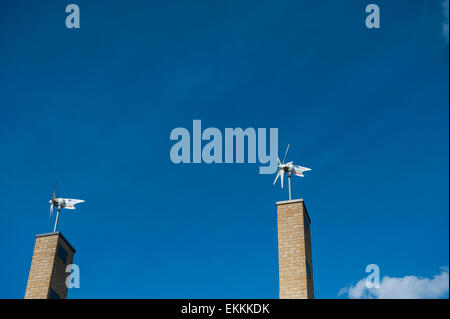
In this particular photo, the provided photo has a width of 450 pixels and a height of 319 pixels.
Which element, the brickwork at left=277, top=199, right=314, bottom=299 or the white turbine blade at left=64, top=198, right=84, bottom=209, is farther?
the white turbine blade at left=64, top=198, right=84, bottom=209

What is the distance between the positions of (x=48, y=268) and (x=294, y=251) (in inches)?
480

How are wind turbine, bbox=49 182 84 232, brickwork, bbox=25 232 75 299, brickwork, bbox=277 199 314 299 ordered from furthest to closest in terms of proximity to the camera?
wind turbine, bbox=49 182 84 232 < brickwork, bbox=25 232 75 299 < brickwork, bbox=277 199 314 299

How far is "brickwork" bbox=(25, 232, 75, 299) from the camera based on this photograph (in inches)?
998

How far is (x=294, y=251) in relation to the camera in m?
22.1

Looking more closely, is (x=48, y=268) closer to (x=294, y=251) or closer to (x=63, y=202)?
(x=63, y=202)

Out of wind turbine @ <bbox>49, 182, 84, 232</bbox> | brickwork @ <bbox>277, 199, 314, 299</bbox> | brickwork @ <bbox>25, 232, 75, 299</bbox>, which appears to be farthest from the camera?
wind turbine @ <bbox>49, 182, 84, 232</bbox>

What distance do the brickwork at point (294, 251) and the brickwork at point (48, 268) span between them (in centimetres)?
1141

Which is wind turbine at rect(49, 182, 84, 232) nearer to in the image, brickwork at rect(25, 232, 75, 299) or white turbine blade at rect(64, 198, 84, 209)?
white turbine blade at rect(64, 198, 84, 209)

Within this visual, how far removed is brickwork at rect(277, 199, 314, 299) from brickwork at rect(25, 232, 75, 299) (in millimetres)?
11406

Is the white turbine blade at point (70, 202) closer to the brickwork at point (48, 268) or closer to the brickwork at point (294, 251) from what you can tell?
the brickwork at point (48, 268)

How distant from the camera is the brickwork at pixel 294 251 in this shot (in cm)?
2134

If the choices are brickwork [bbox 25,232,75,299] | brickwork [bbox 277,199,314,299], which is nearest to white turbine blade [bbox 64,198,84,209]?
brickwork [bbox 25,232,75,299]
